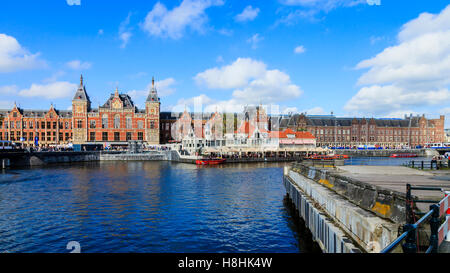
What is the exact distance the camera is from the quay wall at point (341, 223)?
11.6m

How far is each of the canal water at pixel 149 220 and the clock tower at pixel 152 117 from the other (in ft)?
302

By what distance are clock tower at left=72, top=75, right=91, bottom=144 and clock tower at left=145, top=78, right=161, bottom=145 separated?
24.2 metres

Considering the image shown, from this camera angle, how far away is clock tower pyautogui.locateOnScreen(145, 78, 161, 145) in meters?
135

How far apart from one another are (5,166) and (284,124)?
130 m

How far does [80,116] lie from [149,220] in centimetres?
11595

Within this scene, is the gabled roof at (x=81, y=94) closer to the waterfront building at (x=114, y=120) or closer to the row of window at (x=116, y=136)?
the waterfront building at (x=114, y=120)

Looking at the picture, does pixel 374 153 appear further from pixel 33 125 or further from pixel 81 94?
pixel 33 125

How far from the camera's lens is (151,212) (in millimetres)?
30406

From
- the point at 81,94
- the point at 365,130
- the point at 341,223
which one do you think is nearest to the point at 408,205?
the point at 341,223

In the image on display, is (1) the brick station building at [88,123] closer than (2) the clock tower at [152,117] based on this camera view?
Yes

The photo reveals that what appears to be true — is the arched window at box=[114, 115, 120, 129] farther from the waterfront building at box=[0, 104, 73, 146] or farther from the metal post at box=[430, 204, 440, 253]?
the metal post at box=[430, 204, 440, 253]

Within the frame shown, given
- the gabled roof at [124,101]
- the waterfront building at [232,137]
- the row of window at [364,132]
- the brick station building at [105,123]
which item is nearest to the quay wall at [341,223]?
the waterfront building at [232,137]

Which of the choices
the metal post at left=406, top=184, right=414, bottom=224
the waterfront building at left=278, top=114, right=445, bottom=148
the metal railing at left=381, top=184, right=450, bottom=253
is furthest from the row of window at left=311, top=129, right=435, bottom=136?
the metal railing at left=381, top=184, right=450, bottom=253
